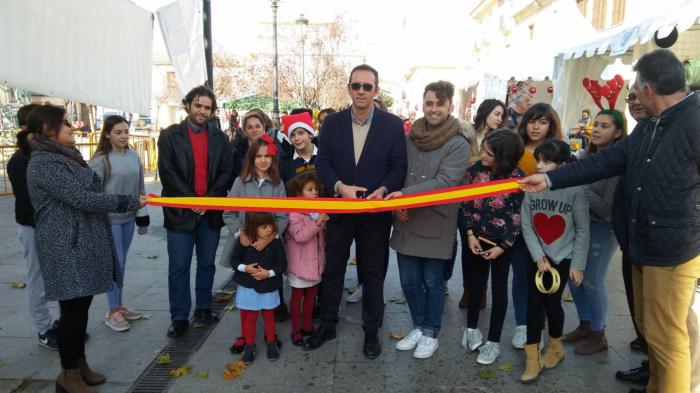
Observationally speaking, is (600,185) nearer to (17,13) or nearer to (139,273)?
(17,13)

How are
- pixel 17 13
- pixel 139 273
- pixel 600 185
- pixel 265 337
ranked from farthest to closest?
pixel 139 273 → pixel 265 337 → pixel 600 185 → pixel 17 13

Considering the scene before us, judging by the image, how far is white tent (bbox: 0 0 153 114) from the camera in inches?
123

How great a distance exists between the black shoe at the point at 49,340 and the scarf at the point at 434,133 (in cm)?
332

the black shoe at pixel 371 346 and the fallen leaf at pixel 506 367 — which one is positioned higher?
the black shoe at pixel 371 346

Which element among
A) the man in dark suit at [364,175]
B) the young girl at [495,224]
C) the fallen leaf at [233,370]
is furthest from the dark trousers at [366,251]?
the fallen leaf at [233,370]

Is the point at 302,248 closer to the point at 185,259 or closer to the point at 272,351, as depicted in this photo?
the point at 272,351

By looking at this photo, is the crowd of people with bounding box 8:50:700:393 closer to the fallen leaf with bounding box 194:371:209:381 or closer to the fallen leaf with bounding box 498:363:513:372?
the fallen leaf with bounding box 498:363:513:372

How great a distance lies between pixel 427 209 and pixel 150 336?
2.66 meters

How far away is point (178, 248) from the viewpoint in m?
4.12

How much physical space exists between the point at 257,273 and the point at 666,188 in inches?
107

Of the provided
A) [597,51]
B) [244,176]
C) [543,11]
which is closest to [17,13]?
[244,176]

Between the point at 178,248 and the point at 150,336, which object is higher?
the point at 178,248

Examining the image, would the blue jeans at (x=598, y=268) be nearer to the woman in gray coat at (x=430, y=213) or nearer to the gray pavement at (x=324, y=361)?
the gray pavement at (x=324, y=361)

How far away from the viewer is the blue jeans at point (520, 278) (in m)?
3.86
